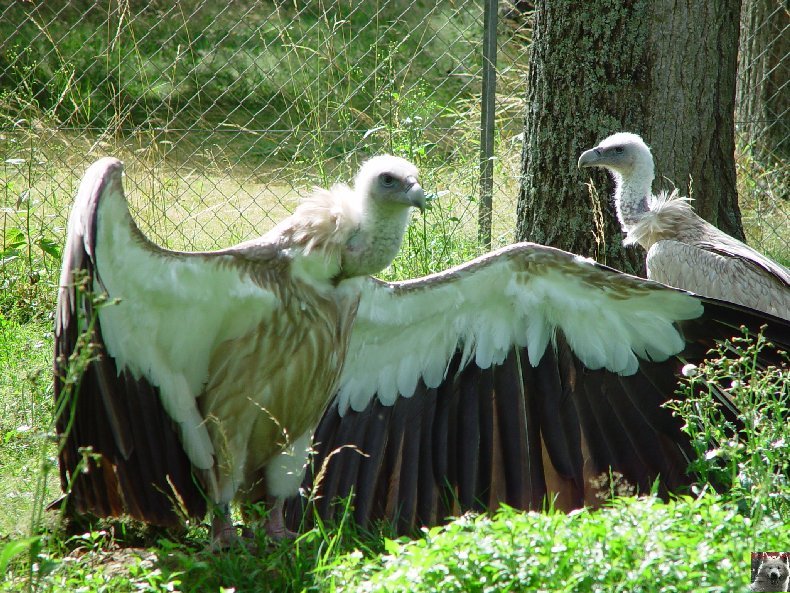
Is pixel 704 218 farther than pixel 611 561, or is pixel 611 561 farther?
pixel 704 218

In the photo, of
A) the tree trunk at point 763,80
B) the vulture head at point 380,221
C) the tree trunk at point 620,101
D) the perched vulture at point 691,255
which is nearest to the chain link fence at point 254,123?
the tree trunk at point 763,80

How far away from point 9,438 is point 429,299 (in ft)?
6.31

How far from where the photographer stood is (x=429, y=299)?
3648mm

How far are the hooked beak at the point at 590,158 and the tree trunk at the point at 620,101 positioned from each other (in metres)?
0.19

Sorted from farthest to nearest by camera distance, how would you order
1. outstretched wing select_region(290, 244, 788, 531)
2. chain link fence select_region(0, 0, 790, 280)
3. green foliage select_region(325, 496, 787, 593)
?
chain link fence select_region(0, 0, 790, 280), outstretched wing select_region(290, 244, 788, 531), green foliage select_region(325, 496, 787, 593)

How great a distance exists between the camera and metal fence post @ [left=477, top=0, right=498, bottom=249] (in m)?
5.92

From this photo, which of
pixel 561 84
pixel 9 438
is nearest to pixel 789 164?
pixel 561 84

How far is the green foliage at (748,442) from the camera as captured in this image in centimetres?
294

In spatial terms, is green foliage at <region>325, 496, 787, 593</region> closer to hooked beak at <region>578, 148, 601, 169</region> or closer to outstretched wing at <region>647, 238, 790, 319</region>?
outstretched wing at <region>647, 238, 790, 319</region>

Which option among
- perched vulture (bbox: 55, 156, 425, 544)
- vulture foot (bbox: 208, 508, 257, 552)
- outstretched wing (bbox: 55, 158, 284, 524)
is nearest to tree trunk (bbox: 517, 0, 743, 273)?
perched vulture (bbox: 55, 156, 425, 544)

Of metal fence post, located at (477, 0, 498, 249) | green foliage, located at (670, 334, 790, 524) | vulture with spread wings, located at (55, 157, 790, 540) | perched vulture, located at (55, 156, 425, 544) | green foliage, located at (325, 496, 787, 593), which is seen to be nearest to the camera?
green foliage, located at (325, 496, 787, 593)

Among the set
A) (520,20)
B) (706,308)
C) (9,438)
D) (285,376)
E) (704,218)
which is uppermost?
(520,20)

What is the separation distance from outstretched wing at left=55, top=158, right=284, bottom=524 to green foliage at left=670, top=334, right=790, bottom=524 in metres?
1.44

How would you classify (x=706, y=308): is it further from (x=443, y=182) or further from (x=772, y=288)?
(x=443, y=182)
